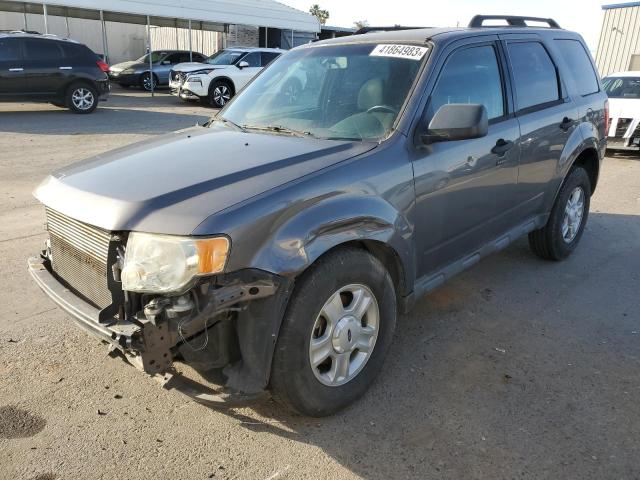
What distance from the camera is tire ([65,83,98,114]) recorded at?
14.4 m

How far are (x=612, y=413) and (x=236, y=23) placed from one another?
80.9ft

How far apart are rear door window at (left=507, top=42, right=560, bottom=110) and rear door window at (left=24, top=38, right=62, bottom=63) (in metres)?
13.1

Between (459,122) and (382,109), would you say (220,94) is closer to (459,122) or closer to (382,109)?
(382,109)

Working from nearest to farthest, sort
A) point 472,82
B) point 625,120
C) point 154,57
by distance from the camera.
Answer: point 472,82, point 625,120, point 154,57

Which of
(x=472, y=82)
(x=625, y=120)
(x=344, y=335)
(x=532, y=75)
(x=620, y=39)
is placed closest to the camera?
(x=344, y=335)

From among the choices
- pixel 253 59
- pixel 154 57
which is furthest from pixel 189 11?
pixel 253 59

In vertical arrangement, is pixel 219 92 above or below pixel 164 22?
below

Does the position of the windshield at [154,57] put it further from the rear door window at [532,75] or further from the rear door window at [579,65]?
the rear door window at [532,75]

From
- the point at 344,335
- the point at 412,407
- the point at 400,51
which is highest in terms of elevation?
the point at 400,51

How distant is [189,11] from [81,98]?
10.1 metres

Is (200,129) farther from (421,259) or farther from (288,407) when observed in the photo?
(288,407)

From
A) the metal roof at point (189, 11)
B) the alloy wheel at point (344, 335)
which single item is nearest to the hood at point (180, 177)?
the alloy wheel at point (344, 335)

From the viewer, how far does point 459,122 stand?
2.97 meters

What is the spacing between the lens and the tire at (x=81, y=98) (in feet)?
47.3
